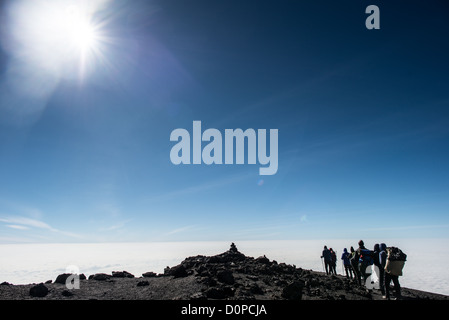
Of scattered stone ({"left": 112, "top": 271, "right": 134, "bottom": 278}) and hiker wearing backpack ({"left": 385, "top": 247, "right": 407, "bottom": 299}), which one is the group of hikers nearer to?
hiker wearing backpack ({"left": 385, "top": 247, "right": 407, "bottom": 299})

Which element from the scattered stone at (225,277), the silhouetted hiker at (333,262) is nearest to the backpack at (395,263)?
the scattered stone at (225,277)

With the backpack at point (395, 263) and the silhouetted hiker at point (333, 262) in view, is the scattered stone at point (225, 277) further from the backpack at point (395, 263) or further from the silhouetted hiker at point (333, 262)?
the silhouetted hiker at point (333, 262)

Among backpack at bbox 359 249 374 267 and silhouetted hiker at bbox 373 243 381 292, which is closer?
silhouetted hiker at bbox 373 243 381 292

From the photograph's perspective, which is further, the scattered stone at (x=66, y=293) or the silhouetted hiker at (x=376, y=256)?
the silhouetted hiker at (x=376, y=256)

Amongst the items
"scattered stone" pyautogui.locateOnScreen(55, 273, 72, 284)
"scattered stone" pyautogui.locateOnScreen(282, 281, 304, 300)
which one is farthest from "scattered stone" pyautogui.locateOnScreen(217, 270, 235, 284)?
"scattered stone" pyautogui.locateOnScreen(55, 273, 72, 284)

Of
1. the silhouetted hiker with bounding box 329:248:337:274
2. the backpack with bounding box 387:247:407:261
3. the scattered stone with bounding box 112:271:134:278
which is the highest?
the backpack with bounding box 387:247:407:261

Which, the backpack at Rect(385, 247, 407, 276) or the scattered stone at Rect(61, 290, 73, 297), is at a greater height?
the backpack at Rect(385, 247, 407, 276)

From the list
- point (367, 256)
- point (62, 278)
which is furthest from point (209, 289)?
point (62, 278)

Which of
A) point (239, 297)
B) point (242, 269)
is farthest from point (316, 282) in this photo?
point (239, 297)

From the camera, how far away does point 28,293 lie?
13852 mm

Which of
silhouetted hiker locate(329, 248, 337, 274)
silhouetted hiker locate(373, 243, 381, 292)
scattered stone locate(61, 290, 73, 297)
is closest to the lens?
scattered stone locate(61, 290, 73, 297)

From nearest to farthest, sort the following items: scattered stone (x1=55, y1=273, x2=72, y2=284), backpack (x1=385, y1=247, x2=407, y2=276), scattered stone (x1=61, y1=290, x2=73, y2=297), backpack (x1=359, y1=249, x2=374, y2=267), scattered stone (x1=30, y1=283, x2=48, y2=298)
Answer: backpack (x1=385, y1=247, x2=407, y2=276) → scattered stone (x1=30, y1=283, x2=48, y2=298) → scattered stone (x1=61, y1=290, x2=73, y2=297) → backpack (x1=359, y1=249, x2=374, y2=267) → scattered stone (x1=55, y1=273, x2=72, y2=284)
